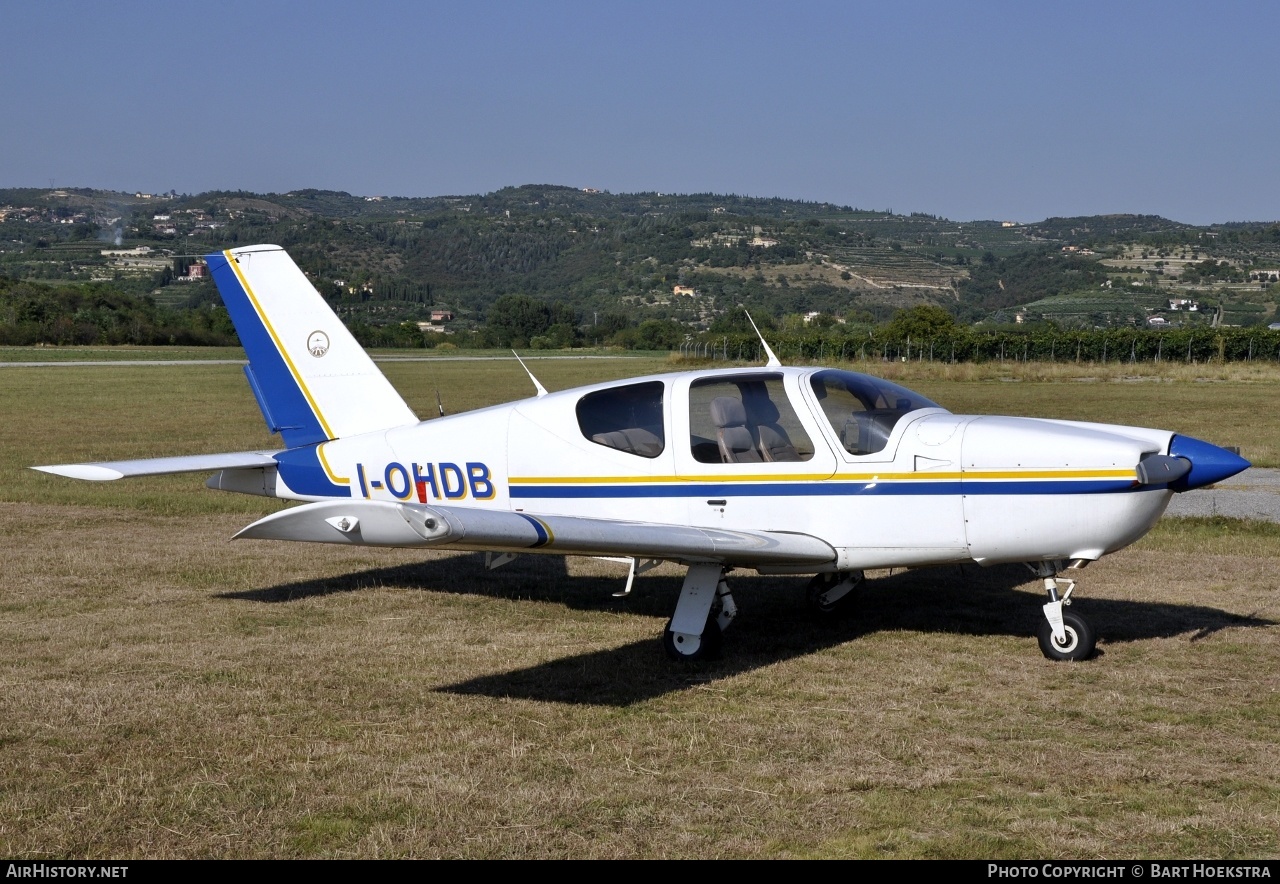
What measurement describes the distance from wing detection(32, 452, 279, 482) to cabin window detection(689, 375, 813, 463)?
131 inches

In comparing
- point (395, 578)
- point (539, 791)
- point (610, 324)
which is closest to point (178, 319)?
point (610, 324)

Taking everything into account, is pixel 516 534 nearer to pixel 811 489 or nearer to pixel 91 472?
pixel 811 489

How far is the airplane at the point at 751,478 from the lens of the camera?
6.96 meters

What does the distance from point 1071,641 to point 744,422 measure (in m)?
2.36

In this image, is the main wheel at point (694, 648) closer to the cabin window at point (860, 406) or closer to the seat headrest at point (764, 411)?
the seat headrest at point (764, 411)

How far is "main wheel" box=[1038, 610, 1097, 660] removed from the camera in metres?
7.35

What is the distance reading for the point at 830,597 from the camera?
28.9 feet

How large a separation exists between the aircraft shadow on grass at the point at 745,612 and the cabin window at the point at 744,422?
50.0 inches

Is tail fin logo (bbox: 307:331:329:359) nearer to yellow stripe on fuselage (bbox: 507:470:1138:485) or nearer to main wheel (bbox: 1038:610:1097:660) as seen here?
yellow stripe on fuselage (bbox: 507:470:1138:485)

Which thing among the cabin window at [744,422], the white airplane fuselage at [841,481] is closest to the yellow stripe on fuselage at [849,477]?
the white airplane fuselage at [841,481]

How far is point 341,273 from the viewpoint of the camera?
18200 cm

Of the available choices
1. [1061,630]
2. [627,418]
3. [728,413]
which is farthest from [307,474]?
[1061,630]
